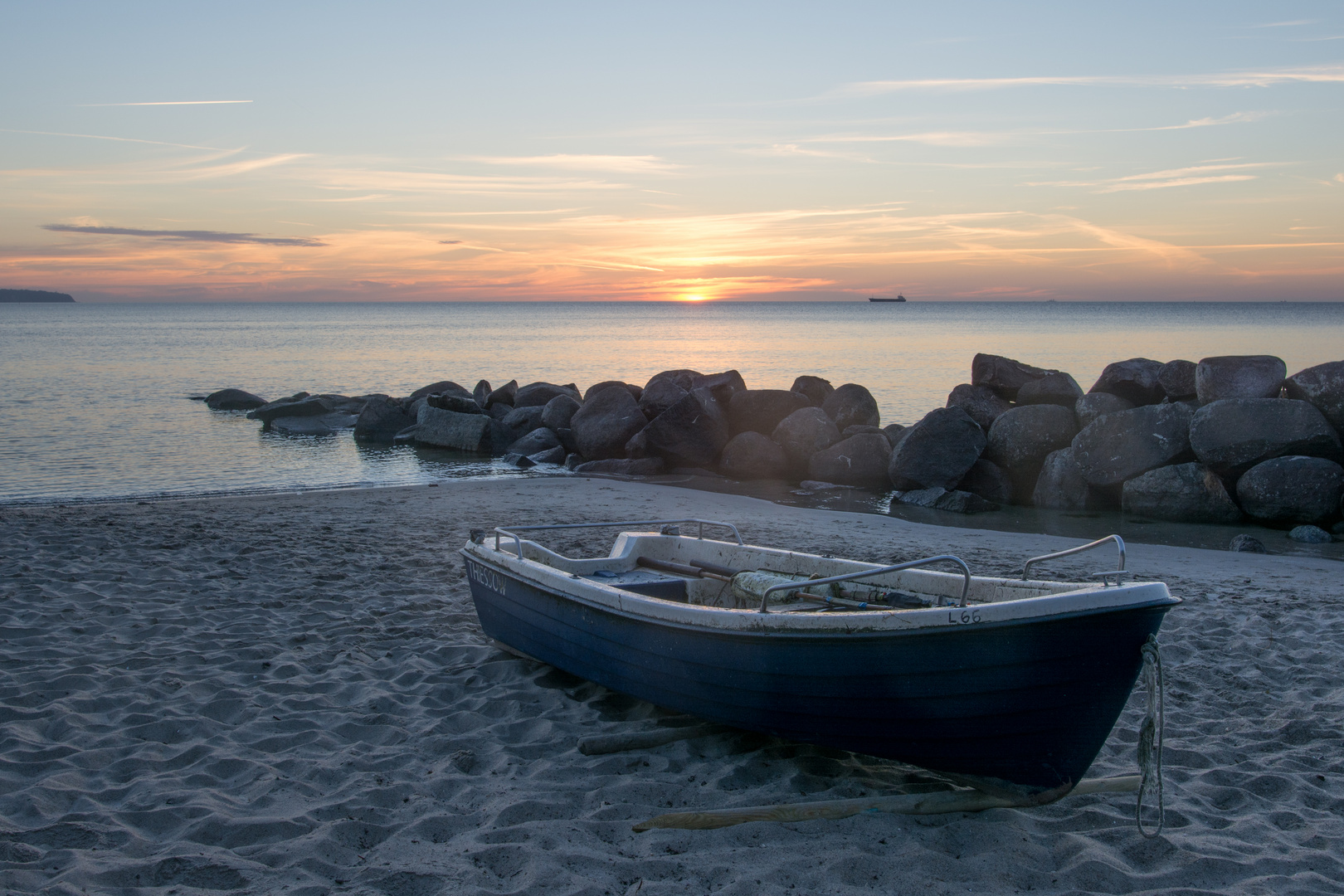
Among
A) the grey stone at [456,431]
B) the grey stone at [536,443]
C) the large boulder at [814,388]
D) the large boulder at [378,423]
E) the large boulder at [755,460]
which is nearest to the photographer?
the large boulder at [755,460]

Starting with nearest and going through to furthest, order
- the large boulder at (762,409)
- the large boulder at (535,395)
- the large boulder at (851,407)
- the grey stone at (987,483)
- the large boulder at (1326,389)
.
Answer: the large boulder at (1326,389) → the grey stone at (987,483) → the large boulder at (762,409) → the large boulder at (851,407) → the large boulder at (535,395)

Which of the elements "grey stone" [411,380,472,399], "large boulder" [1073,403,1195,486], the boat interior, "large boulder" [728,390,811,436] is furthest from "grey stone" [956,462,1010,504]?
"grey stone" [411,380,472,399]

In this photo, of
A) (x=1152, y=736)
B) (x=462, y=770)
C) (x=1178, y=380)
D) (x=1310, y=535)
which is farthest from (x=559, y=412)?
(x=1152, y=736)

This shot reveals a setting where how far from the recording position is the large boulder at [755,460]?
16203 mm

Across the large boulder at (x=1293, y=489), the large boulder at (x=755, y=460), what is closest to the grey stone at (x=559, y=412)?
the large boulder at (x=755, y=460)

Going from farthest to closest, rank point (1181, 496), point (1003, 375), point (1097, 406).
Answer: point (1003, 375), point (1097, 406), point (1181, 496)

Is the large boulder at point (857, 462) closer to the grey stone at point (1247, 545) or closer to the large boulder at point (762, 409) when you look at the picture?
the large boulder at point (762, 409)

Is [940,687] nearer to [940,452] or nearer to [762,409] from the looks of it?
[940,452]

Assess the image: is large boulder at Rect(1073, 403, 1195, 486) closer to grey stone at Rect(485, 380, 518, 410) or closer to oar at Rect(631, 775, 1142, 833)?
oar at Rect(631, 775, 1142, 833)

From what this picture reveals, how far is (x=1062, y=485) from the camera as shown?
1359 cm

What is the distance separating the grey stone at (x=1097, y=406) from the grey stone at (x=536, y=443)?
10217mm

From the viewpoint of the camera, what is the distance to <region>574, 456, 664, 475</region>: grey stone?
1656cm

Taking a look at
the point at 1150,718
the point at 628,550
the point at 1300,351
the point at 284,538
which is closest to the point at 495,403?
the point at 284,538

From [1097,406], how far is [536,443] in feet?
35.9
